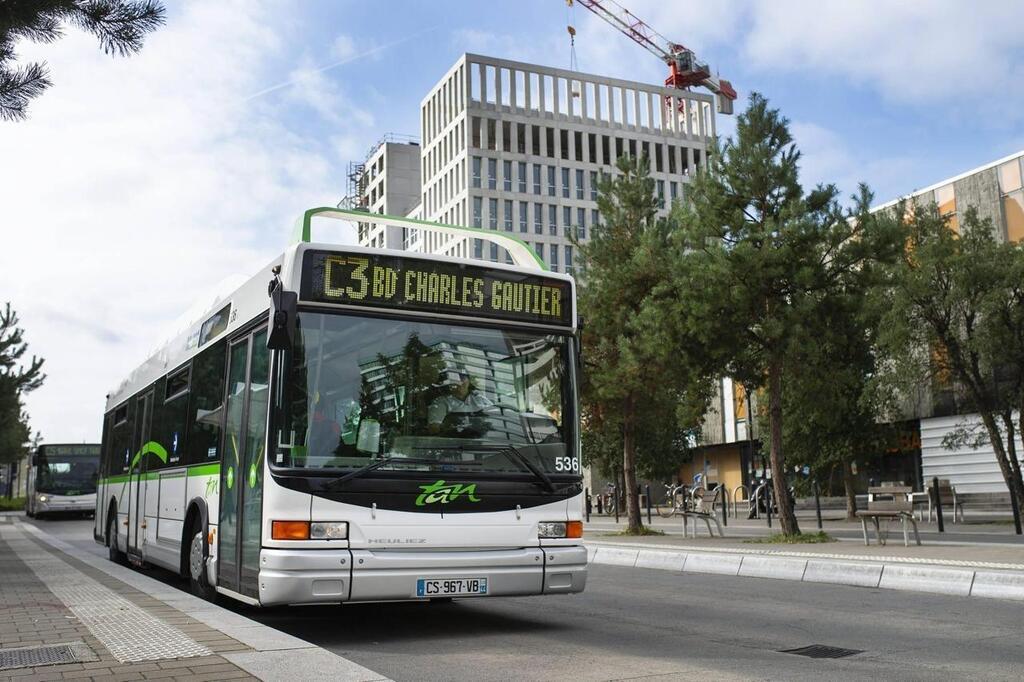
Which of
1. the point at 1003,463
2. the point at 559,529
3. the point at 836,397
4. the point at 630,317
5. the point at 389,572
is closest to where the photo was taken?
the point at 389,572

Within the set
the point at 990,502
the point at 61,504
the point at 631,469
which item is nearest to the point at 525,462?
the point at 631,469

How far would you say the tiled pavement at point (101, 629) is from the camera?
559cm

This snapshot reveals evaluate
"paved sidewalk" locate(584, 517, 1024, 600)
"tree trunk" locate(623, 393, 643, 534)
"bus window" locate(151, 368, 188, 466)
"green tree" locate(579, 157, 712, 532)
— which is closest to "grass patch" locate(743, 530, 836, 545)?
"paved sidewalk" locate(584, 517, 1024, 600)

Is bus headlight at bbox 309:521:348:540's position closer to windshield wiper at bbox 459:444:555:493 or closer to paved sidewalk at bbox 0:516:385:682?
paved sidewalk at bbox 0:516:385:682

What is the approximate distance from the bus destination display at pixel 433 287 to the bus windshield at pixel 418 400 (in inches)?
6.7

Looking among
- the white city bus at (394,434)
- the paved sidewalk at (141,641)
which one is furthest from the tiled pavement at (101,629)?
the white city bus at (394,434)

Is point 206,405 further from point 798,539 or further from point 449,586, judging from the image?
point 798,539

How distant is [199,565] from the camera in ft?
31.3

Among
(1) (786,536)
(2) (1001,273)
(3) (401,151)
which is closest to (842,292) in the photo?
(1) (786,536)

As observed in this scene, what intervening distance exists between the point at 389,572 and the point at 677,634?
99.5 inches

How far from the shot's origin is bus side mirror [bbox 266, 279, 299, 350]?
290 inches

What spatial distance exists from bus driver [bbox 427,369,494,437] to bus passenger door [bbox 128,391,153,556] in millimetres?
6646

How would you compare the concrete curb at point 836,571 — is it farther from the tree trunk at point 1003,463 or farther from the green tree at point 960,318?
the tree trunk at point 1003,463

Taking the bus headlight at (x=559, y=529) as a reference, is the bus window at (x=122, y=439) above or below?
above
